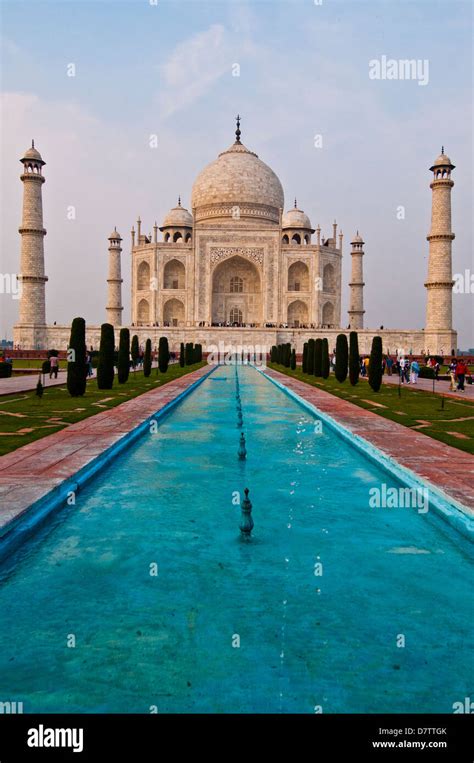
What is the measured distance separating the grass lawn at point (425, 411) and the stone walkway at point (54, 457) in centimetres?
350

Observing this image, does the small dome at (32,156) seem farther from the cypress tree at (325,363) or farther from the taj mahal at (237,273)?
the cypress tree at (325,363)

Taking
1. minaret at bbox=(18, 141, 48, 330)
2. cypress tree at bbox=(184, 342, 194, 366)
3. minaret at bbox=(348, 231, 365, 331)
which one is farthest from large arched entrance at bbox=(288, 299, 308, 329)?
minaret at bbox=(18, 141, 48, 330)

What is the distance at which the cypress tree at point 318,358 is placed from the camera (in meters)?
17.8

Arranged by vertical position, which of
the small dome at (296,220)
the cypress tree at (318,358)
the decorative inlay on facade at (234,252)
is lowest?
the cypress tree at (318,358)

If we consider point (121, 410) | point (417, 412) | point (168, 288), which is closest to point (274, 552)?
point (121, 410)

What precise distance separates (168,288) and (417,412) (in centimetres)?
Result: 3149

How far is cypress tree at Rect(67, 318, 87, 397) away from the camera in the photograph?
10.2 m

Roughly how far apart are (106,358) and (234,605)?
10.2 metres

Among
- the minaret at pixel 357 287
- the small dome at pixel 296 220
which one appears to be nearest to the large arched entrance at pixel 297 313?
the minaret at pixel 357 287

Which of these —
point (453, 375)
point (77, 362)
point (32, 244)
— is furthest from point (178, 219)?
point (77, 362)

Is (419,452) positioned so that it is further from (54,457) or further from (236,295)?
(236,295)

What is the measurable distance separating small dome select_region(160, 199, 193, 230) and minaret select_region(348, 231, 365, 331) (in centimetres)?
1196

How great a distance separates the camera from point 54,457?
4.92 metres
